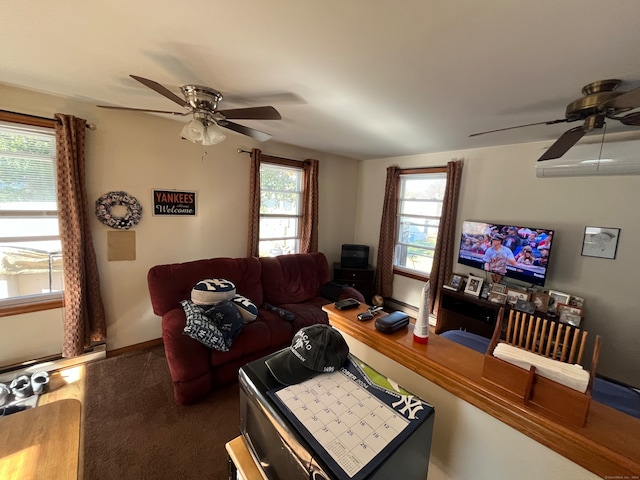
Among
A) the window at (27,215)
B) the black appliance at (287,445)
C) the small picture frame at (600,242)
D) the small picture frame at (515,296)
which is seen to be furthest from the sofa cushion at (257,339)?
the small picture frame at (600,242)

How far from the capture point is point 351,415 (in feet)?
2.25

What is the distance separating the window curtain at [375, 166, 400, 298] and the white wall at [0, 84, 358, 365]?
164cm

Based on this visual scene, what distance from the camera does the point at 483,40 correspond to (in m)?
1.18

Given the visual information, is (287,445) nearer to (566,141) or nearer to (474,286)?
(566,141)

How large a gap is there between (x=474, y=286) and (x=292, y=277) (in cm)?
217

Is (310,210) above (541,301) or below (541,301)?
above

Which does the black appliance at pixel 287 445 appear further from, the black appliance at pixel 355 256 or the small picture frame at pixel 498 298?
the black appliance at pixel 355 256

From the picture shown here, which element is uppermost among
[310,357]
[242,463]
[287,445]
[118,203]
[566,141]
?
[566,141]

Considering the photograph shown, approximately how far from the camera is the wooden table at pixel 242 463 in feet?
2.67

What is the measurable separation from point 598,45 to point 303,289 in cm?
295

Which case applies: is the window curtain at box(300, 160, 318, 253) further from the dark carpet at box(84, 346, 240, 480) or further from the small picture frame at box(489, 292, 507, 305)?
the small picture frame at box(489, 292, 507, 305)

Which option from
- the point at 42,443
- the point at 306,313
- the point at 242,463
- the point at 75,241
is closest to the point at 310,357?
the point at 242,463

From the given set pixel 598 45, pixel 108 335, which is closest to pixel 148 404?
pixel 108 335

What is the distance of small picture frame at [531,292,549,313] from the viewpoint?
255cm
